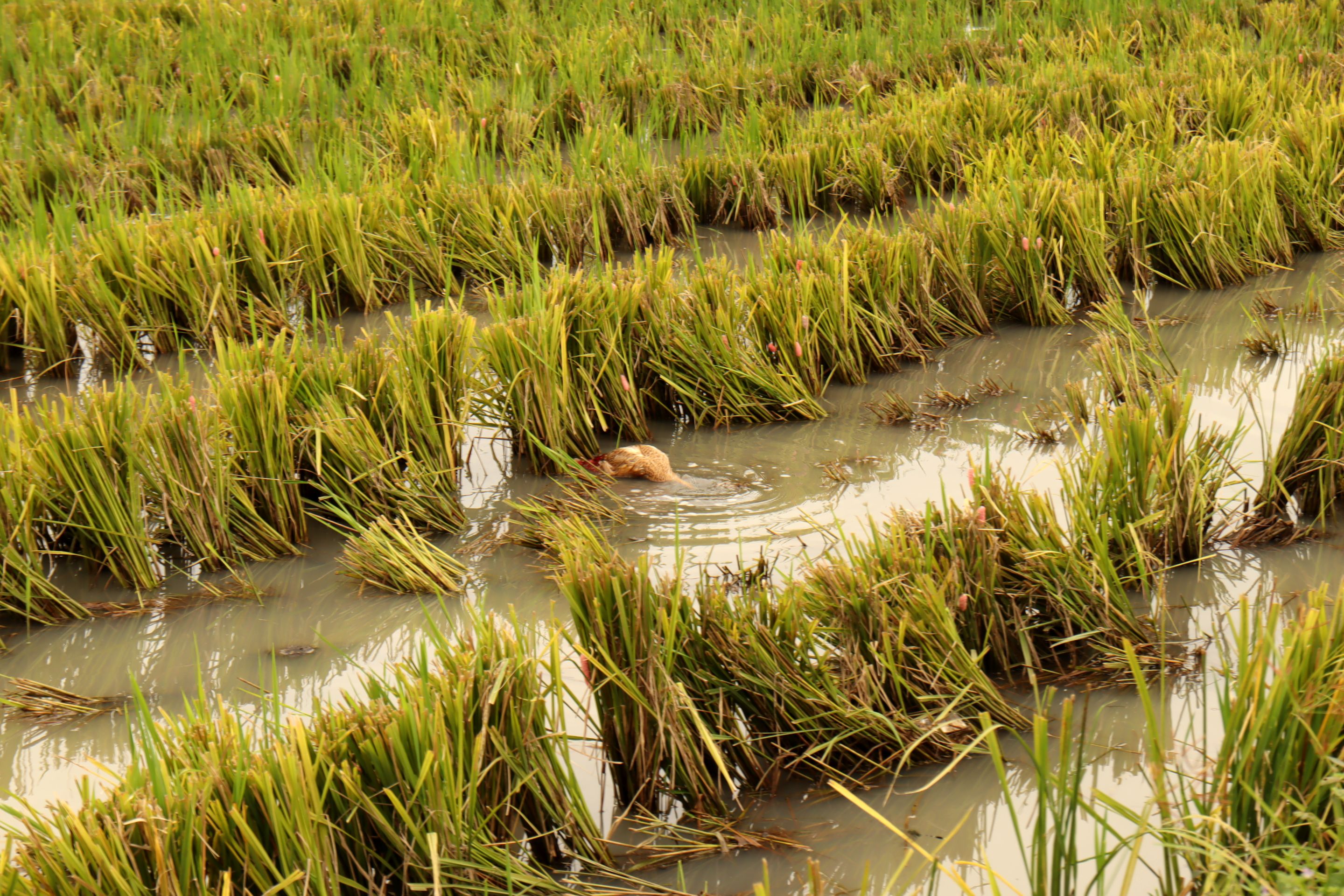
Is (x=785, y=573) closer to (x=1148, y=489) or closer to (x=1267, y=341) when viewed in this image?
(x=1148, y=489)

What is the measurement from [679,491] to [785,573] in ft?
1.58

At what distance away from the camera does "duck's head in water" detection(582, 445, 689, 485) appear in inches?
109

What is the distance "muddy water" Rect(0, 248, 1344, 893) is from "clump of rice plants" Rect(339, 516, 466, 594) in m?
0.04

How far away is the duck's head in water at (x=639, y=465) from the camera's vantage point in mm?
2775

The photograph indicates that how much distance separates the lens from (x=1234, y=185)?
3785mm

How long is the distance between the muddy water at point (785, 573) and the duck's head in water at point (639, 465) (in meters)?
0.04

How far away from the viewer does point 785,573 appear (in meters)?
2.34

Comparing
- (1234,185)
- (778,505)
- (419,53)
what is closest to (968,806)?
(778,505)

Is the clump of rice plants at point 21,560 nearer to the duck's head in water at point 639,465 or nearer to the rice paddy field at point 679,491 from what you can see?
the rice paddy field at point 679,491

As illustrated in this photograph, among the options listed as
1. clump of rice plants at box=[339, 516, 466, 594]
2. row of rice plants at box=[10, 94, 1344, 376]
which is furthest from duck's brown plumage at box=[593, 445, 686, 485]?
row of rice plants at box=[10, 94, 1344, 376]

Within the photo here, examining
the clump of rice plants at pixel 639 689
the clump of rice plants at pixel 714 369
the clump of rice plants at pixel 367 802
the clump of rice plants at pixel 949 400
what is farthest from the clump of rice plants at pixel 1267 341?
the clump of rice plants at pixel 367 802

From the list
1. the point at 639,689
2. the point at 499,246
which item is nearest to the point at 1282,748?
the point at 639,689

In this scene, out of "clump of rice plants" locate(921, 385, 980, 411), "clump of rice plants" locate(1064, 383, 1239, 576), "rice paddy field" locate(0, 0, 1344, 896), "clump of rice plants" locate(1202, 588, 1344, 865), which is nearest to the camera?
"clump of rice plants" locate(1202, 588, 1344, 865)

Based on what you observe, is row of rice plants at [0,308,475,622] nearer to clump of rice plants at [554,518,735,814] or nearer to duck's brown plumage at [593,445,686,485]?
duck's brown plumage at [593,445,686,485]
